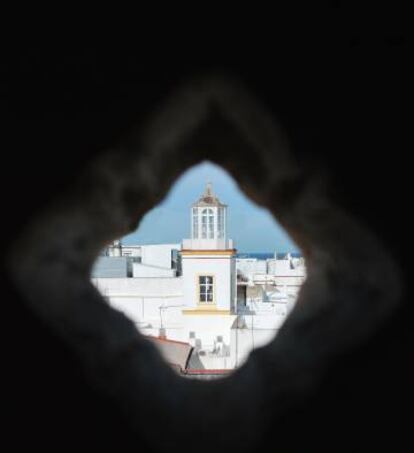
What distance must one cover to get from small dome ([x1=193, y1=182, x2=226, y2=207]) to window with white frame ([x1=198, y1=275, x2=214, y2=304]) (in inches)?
86.1

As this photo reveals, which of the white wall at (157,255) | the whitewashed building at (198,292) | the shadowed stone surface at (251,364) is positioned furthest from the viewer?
the white wall at (157,255)

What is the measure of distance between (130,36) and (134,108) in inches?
6.9

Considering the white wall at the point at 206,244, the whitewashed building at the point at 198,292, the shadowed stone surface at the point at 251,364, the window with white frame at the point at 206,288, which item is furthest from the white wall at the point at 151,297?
the shadowed stone surface at the point at 251,364

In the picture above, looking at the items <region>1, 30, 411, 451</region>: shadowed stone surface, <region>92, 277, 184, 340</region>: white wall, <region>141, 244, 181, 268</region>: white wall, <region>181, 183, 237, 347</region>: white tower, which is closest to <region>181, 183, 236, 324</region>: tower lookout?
<region>181, 183, 237, 347</region>: white tower

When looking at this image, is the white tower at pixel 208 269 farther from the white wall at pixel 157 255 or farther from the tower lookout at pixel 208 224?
the white wall at pixel 157 255

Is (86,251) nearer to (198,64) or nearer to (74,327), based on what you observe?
(74,327)

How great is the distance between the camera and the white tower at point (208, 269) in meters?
15.6

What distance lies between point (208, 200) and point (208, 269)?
208 cm

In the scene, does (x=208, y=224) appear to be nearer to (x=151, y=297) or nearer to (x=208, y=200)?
(x=208, y=200)

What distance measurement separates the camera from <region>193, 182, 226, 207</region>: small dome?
1576cm

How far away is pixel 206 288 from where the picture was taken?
15.9 meters

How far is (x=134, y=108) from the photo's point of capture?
1.21 metres

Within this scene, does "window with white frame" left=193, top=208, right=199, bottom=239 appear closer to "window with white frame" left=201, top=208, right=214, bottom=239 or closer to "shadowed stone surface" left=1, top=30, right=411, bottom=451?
"window with white frame" left=201, top=208, right=214, bottom=239

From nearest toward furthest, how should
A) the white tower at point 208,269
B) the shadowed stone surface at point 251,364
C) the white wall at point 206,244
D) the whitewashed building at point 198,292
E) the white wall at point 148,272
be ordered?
the shadowed stone surface at point 251,364, the whitewashed building at point 198,292, the white tower at point 208,269, the white wall at point 206,244, the white wall at point 148,272
